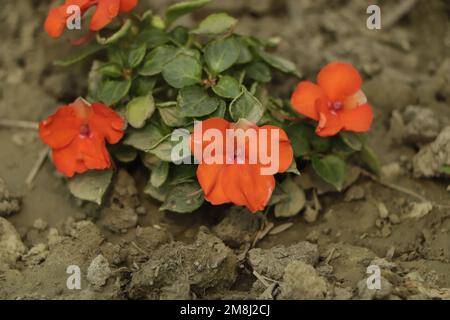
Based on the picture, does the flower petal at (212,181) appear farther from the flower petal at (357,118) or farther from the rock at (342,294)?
the flower petal at (357,118)

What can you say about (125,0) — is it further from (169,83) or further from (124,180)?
(124,180)

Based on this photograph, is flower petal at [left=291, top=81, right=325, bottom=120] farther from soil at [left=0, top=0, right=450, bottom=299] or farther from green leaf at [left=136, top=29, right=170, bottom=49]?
green leaf at [left=136, top=29, right=170, bottom=49]

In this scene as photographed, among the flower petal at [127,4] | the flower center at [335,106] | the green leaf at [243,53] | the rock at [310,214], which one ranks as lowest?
the rock at [310,214]

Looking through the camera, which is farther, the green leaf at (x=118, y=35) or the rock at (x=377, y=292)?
the green leaf at (x=118, y=35)

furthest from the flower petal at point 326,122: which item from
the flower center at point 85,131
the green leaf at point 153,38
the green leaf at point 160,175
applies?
the flower center at point 85,131

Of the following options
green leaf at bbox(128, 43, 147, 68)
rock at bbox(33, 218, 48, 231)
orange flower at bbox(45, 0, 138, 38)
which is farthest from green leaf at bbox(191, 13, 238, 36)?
rock at bbox(33, 218, 48, 231)
